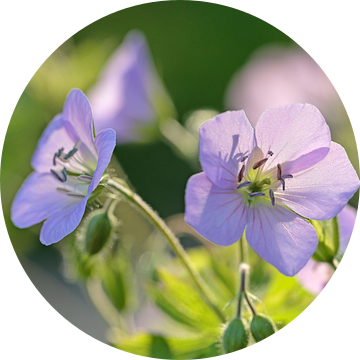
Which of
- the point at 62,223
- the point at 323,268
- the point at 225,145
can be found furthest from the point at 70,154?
the point at 323,268

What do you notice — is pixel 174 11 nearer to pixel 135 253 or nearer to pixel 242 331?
pixel 135 253

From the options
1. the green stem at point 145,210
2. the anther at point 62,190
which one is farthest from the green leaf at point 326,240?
the anther at point 62,190

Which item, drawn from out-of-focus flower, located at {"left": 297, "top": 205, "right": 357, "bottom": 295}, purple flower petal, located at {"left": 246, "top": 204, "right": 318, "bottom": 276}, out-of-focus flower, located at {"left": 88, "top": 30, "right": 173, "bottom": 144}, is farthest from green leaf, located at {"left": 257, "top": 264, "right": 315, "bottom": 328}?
out-of-focus flower, located at {"left": 88, "top": 30, "right": 173, "bottom": 144}

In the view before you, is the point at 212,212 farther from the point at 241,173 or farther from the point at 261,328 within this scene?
the point at 261,328

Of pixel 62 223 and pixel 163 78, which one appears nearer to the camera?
pixel 62 223

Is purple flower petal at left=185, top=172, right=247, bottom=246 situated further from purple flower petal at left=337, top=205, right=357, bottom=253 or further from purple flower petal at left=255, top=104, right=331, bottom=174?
purple flower petal at left=337, top=205, right=357, bottom=253

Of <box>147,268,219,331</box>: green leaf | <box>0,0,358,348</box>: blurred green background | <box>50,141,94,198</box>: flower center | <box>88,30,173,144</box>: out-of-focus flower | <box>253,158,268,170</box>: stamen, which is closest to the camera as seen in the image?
<box>253,158,268,170</box>: stamen

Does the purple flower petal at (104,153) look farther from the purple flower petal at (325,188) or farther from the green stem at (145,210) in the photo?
the purple flower petal at (325,188)
